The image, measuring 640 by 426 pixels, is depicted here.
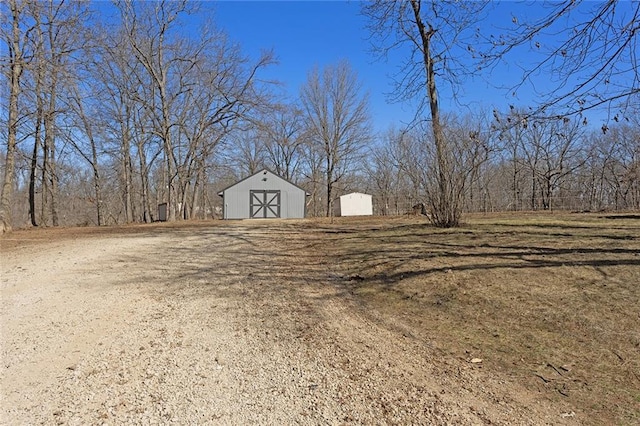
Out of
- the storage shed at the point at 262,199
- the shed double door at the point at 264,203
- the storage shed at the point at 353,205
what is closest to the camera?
the storage shed at the point at 262,199

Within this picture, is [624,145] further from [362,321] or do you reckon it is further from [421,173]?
[362,321]

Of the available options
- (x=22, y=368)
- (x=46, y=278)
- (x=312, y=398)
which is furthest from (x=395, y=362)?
(x=46, y=278)

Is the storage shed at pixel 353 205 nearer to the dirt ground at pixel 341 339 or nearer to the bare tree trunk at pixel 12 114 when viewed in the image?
the bare tree trunk at pixel 12 114

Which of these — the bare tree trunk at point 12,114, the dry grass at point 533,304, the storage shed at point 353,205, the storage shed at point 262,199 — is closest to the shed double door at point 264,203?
the storage shed at point 262,199

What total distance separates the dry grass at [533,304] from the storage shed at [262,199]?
22412 mm

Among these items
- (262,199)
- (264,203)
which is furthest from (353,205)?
(262,199)

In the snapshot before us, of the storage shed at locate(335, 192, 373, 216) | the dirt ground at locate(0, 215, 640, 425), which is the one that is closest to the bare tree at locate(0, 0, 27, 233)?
the dirt ground at locate(0, 215, 640, 425)

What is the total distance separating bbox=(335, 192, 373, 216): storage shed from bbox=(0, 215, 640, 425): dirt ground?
29.1 metres

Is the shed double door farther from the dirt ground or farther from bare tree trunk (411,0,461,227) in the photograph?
the dirt ground

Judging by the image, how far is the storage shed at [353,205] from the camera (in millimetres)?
35875

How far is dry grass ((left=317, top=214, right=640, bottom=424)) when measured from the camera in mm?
2783

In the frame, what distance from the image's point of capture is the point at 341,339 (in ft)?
12.0

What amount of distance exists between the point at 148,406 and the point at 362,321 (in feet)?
7.72

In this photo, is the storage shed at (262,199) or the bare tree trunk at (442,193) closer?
the bare tree trunk at (442,193)
